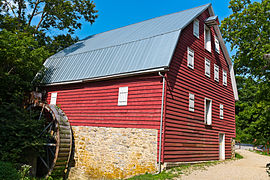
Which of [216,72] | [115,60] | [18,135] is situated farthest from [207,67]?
[18,135]

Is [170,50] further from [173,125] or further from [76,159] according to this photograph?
[76,159]

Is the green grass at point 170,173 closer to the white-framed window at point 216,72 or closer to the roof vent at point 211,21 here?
the white-framed window at point 216,72

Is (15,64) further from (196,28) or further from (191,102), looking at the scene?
(196,28)

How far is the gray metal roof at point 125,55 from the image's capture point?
43.2 ft

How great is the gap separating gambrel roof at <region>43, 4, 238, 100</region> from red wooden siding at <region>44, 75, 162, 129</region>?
0.57 meters

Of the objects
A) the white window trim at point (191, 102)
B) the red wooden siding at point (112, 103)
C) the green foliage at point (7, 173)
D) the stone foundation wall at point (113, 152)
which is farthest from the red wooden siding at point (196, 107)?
the green foliage at point (7, 173)

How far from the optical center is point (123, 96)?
1374cm

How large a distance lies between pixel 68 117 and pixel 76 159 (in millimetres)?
2798

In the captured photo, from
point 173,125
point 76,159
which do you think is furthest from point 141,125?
point 76,159

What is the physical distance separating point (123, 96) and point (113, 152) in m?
3.09

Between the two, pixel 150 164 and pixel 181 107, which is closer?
pixel 150 164

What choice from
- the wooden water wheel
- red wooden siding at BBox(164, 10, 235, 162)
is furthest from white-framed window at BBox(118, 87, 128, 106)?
the wooden water wheel

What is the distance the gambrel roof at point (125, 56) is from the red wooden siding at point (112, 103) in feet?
1.86

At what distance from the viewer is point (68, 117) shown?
53.5ft
